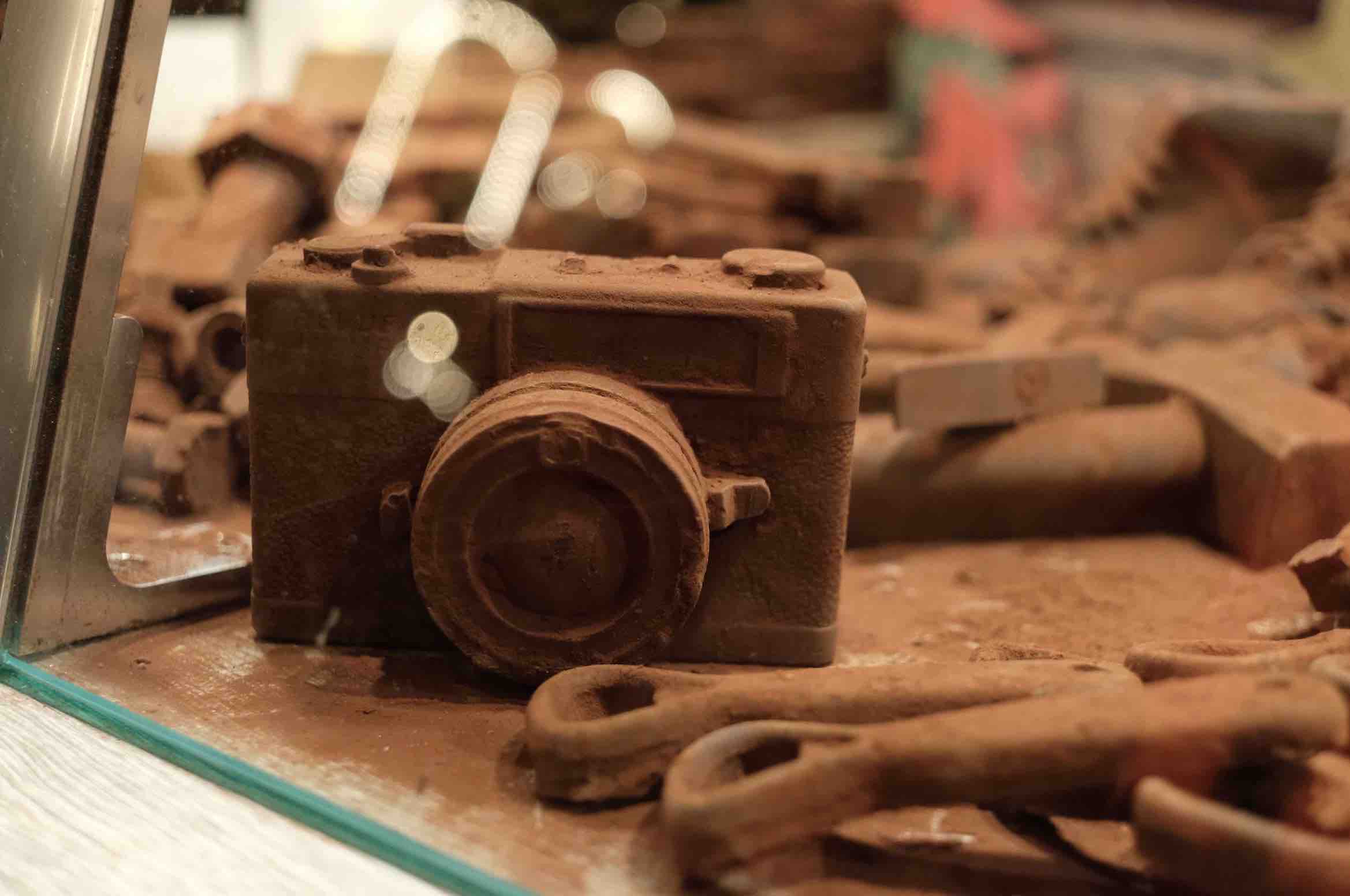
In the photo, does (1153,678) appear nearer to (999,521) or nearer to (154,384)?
(999,521)

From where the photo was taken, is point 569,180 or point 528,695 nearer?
point 528,695

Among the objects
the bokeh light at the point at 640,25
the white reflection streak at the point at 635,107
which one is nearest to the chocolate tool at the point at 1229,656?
the white reflection streak at the point at 635,107

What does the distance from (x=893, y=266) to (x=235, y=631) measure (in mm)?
1932

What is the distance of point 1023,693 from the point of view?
3.67 ft

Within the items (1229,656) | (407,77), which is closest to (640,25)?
(407,77)

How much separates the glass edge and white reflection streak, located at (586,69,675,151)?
6.89 ft

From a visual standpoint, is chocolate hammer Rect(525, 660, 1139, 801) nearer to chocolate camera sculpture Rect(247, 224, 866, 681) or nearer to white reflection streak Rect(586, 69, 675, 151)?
chocolate camera sculpture Rect(247, 224, 866, 681)

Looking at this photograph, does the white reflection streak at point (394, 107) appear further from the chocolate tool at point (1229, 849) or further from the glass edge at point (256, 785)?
the chocolate tool at point (1229, 849)

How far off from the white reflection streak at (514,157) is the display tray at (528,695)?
123 cm

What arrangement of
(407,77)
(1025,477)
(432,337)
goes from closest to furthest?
(432,337) < (1025,477) < (407,77)

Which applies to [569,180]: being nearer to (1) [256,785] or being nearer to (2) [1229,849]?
(1) [256,785]

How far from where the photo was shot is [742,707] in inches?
44.1

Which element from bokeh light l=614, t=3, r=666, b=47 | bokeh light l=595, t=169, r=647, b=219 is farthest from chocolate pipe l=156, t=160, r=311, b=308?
bokeh light l=614, t=3, r=666, b=47

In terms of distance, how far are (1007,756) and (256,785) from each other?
2.22 ft
